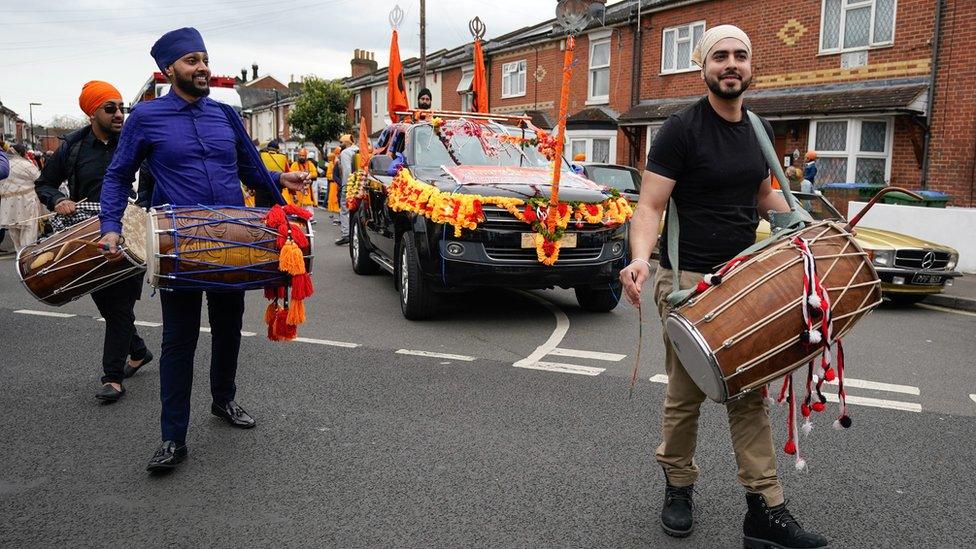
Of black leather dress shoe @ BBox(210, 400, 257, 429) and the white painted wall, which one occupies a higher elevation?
the white painted wall

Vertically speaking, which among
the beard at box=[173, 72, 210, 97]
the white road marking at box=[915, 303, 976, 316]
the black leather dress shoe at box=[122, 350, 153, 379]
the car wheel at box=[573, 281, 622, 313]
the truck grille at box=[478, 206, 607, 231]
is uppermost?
the beard at box=[173, 72, 210, 97]

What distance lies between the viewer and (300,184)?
4.34 metres

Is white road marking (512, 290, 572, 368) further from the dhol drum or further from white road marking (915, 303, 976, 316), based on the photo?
white road marking (915, 303, 976, 316)

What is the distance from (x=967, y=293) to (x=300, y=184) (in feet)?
30.7

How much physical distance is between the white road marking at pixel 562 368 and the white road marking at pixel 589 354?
33cm

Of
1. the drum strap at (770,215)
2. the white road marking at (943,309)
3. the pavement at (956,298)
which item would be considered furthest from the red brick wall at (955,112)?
the drum strap at (770,215)

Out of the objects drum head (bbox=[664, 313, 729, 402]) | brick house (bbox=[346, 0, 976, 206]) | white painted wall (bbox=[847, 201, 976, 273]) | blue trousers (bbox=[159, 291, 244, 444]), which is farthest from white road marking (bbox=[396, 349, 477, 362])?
brick house (bbox=[346, 0, 976, 206])

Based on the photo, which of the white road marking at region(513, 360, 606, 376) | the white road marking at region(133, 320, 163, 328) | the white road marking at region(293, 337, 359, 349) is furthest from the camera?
the white road marking at region(133, 320, 163, 328)

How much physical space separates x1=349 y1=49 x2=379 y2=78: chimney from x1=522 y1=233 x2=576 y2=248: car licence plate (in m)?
46.6

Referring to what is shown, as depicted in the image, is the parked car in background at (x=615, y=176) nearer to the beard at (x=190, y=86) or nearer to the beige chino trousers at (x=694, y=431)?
the beard at (x=190, y=86)

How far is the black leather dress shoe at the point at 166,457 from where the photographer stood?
12.8ft

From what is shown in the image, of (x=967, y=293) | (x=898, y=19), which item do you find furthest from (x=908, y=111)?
(x=967, y=293)

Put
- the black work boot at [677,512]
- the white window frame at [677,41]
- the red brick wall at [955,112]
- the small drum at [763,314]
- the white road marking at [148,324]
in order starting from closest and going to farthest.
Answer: the small drum at [763,314] → the black work boot at [677,512] → the white road marking at [148,324] → the red brick wall at [955,112] → the white window frame at [677,41]

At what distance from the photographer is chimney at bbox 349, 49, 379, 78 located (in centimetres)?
5231
